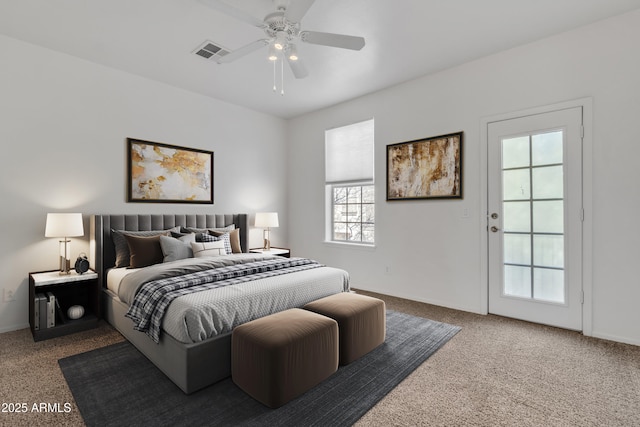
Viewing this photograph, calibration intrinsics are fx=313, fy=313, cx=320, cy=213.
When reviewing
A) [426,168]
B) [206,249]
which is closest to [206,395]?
[206,249]

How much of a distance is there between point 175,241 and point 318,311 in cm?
194

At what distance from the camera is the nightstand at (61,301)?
284 cm

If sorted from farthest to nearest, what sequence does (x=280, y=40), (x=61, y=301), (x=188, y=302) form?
(x=61, y=301) < (x=280, y=40) < (x=188, y=302)

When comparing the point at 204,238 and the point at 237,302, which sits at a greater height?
the point at 204,238

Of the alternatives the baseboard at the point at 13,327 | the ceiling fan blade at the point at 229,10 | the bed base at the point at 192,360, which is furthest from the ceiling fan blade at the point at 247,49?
the baseboard at the point at 13,327

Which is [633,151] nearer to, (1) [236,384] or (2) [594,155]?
(2) [594,155]

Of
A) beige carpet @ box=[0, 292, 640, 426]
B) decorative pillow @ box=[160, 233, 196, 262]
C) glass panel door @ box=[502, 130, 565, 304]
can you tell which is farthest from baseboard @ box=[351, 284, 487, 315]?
decorative pillow @ box=[160, 233, 196, 262]

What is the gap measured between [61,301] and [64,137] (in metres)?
1.74

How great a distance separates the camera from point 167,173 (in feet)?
13.5

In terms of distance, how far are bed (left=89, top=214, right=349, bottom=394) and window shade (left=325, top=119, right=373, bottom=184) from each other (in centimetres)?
195

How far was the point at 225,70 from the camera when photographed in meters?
3.70

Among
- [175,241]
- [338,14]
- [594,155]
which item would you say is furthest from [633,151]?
[175,241]

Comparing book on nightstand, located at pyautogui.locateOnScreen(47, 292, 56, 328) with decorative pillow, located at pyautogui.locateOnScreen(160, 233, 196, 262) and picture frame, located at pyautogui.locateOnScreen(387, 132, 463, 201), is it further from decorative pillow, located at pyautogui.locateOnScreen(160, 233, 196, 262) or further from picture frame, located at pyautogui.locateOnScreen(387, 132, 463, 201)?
picture frame, located at pyautogui.locateOnScreen(387, 132, 463, 201)

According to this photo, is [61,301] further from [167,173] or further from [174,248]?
[167,173]
